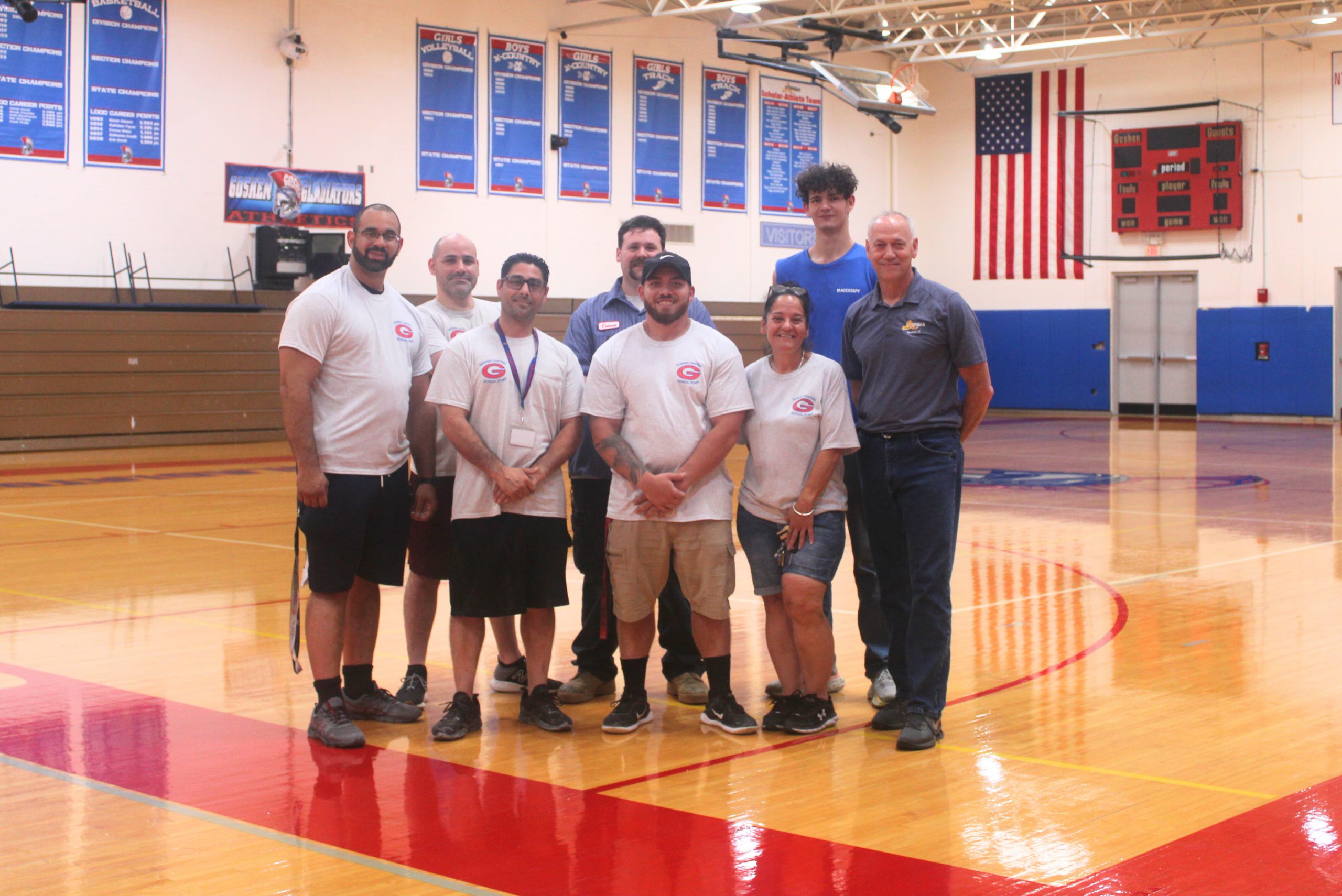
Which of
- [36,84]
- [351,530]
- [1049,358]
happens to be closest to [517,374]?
[351,530]

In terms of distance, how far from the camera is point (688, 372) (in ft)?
15.2

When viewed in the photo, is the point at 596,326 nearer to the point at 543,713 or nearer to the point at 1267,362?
the point at 543,713

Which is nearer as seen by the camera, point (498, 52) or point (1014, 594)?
point (1014, 594)

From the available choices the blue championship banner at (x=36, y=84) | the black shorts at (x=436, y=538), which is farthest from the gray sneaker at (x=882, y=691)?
the blue championship banner at (x=36, y=84)

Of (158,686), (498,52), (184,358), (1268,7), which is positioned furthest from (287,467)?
(1268,7)

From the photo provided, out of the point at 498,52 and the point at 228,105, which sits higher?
the point at 498,52

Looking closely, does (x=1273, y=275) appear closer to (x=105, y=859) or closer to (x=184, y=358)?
(x=184, y=358)

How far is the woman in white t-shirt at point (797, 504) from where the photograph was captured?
458 cm

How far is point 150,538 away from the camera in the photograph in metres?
9.49

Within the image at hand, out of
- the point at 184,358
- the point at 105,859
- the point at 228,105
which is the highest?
the point at 228,105

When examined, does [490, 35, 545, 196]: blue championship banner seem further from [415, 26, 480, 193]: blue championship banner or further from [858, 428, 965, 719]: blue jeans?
[858, 428, 965, 719]: blue jeans

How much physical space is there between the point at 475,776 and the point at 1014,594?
4019mm

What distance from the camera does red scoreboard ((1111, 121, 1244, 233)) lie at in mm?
24219

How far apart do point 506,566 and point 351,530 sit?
20.5 inches
